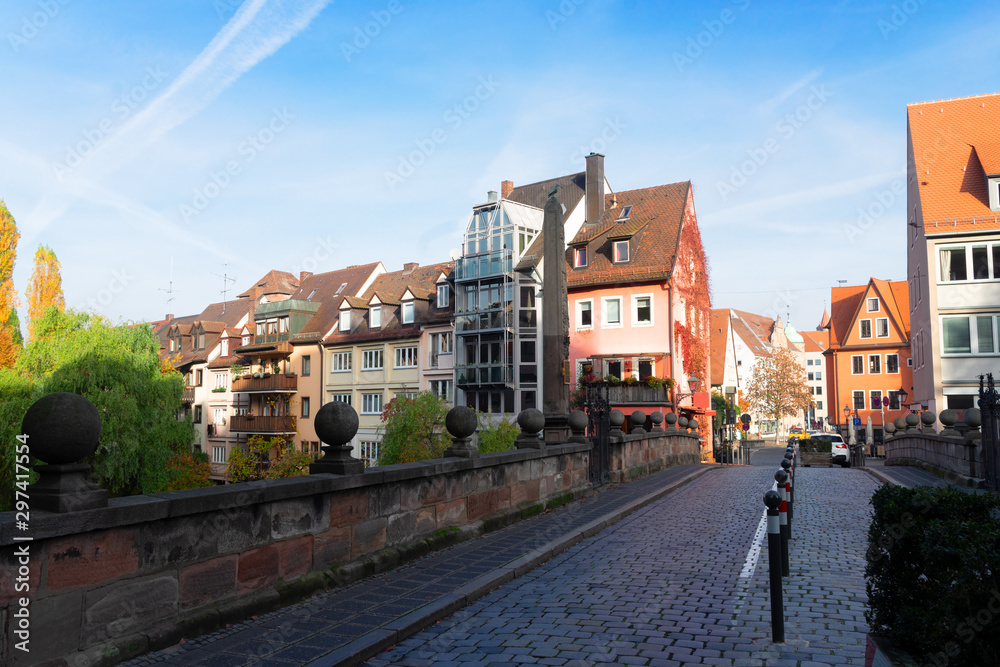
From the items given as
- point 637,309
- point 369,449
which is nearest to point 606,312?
point 637,309

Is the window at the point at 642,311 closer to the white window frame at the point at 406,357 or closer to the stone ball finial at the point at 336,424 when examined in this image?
the white window frame at the point at 406,357

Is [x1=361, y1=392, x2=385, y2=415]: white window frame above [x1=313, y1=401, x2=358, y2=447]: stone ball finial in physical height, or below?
below

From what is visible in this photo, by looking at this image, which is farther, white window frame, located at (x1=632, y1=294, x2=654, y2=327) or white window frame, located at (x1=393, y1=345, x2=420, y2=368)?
white window frame, located at (x1=393, y1=345, x2=420, y2=368)

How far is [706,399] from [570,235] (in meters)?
11.9

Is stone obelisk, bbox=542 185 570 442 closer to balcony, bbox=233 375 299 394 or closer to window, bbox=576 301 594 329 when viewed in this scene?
window, bbox=576 301 594 329

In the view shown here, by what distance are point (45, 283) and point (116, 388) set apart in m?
8.96

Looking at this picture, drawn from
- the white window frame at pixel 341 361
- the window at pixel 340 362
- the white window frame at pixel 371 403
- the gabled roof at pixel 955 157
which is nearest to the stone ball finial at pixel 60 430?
the gabled roof at pixel 955 157

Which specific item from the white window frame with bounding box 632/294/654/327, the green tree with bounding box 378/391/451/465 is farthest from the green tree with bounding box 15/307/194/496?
the white window frame with bounding box 632/294/654/327

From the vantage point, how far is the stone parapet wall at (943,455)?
15.7 metres

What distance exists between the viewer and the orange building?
57875 millimetres

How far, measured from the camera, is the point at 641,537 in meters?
10.1

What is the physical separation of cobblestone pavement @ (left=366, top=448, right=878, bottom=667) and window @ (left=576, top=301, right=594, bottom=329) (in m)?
29.9

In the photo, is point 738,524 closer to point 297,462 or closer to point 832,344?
point 297,462

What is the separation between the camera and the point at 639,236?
40.8 meters
